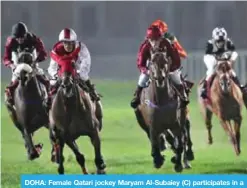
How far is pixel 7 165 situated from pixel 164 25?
1487mm

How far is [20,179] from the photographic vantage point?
6.27 metres

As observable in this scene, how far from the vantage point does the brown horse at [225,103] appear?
6336mm

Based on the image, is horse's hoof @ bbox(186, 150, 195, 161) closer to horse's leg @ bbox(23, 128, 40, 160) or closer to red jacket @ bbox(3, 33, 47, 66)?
horse's leg @ bbox(23, 128, 40, 160)

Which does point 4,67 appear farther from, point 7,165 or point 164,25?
point 164,25

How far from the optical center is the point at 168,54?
19.3 feet

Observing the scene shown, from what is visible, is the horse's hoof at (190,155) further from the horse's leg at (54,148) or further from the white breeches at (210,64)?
the horse's leg at (54,148)

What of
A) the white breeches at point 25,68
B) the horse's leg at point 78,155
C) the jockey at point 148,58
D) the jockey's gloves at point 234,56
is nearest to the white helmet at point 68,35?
the white breeches at point 25,68

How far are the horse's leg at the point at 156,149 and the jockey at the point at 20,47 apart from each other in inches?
31.2

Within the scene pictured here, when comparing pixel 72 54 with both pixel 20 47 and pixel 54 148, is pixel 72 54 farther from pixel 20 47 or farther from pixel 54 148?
pixel 54 148

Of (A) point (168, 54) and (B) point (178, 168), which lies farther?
(B) point (178, 168)

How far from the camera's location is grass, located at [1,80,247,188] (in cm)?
625

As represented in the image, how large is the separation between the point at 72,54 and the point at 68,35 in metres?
0.25

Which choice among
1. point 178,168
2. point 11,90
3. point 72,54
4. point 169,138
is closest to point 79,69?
point 72,54

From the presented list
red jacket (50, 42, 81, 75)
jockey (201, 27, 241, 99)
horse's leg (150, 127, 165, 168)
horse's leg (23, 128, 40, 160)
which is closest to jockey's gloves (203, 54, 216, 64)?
jockey (201, 27, 241, 99)
